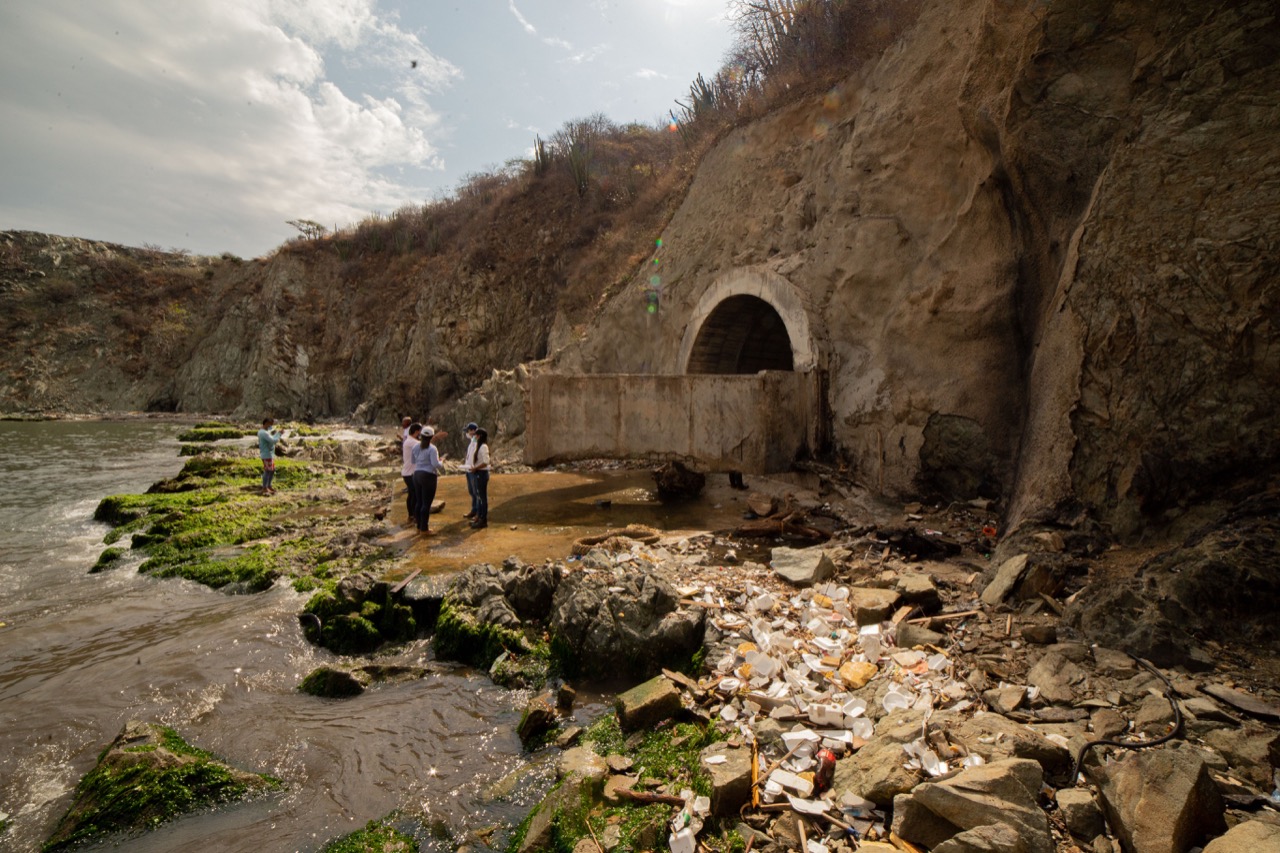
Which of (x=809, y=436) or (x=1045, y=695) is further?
(x=809, y=436)

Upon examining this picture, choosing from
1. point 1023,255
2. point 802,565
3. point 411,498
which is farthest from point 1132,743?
point 411,498

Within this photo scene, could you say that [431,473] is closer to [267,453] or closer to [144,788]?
[144,788]

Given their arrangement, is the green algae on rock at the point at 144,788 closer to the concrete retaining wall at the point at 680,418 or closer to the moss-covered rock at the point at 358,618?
the moss-covered rock at the point at 358,618

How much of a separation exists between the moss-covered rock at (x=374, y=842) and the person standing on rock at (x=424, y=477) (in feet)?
18.2

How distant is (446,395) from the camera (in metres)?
28.8

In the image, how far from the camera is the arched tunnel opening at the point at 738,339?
45.0 feet

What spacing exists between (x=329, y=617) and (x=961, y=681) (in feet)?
17.9

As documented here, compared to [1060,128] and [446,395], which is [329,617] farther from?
[446,395]

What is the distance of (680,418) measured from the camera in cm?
1036

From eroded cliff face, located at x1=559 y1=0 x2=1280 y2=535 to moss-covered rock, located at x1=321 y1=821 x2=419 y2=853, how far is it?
545 centimetres

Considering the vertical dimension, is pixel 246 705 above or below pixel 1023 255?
below

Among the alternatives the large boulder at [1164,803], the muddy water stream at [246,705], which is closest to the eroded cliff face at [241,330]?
the muddy water stream at [246,705]

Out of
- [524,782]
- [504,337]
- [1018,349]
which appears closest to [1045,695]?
[524,782]

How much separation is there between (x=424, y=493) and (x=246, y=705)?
4190 millimetres
